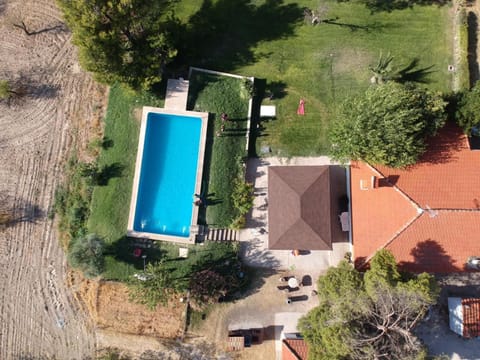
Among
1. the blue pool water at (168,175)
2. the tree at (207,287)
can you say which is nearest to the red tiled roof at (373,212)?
the tree at (207,287)

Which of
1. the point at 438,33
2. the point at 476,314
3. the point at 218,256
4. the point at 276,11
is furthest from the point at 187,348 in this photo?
the point at 438,33

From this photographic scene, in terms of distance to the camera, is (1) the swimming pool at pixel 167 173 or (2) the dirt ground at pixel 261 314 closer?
(2) the dirt ground at pixel 261 314

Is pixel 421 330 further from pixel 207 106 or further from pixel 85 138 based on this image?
pixel 85 138

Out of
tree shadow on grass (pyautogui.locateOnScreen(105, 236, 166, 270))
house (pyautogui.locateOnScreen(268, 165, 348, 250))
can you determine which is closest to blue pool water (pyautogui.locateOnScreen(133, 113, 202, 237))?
tree shadow on grass (pyautogui.locateOnScreen(105, 236, 166, 270))

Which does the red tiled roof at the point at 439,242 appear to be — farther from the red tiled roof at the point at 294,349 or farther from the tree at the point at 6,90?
the tree at the point at 6,90

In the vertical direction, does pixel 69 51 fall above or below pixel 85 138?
above

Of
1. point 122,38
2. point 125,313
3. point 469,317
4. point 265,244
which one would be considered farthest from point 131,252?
point 469,317

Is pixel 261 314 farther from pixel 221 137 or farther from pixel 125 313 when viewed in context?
pixel 221 137
